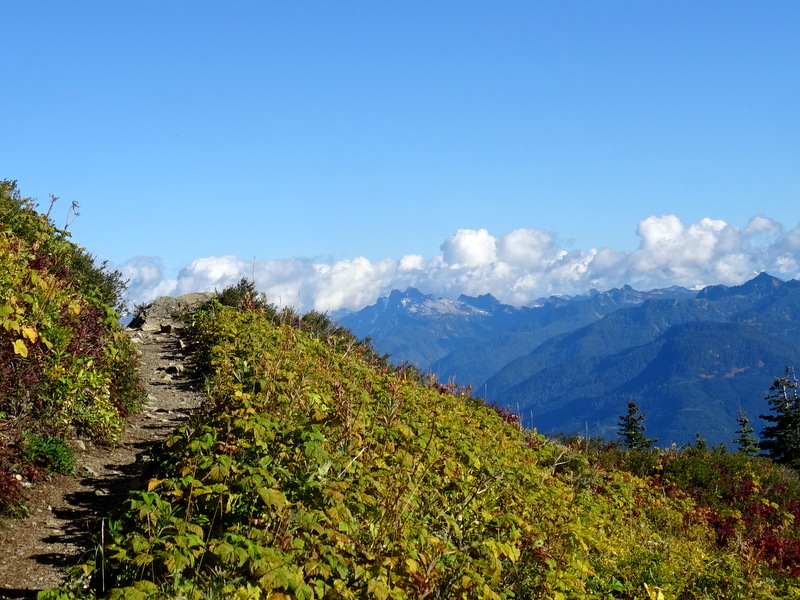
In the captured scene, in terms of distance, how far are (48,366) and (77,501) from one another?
200 cm

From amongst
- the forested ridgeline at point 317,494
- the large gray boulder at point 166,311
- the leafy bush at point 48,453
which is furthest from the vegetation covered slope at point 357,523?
the large gray boulder at point 166,311

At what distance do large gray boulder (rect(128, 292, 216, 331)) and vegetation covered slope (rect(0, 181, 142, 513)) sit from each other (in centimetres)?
854

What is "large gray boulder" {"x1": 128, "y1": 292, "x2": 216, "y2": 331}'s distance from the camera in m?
19.8

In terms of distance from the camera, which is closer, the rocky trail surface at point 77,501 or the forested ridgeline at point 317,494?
the forested ridgeline at point 317,494

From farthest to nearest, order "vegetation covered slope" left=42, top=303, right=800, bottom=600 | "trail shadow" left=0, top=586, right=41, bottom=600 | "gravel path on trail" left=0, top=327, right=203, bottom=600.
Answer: "gravel path on trail" left=0, top=327, right=203, bottom=600 < "trail shadow" left=0, top=586, right=41, bottom=600 < "vegetation covered slope" left=42, top=303, right=800, bottom=600

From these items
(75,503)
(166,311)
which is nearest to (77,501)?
(75,503)

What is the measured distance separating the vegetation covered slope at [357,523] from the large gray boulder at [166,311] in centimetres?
975

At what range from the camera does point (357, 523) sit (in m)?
4.98

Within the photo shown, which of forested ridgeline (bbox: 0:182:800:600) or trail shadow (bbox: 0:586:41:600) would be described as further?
trail shadow (bbox: 0:586:41:600)

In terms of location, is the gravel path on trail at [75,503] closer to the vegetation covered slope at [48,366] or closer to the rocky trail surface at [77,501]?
the rocky trail surface at [77,501]

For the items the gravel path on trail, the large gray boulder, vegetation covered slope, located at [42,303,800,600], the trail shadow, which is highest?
the large gray boulder

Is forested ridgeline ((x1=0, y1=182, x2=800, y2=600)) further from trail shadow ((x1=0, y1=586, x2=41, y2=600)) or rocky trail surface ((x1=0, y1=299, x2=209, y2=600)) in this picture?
trail shadow ((x1=0, y1=586, x2=41, y2=600))

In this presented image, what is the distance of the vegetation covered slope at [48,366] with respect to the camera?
7258 mm

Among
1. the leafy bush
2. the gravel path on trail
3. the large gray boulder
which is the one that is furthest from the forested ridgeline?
the large gray boulder
